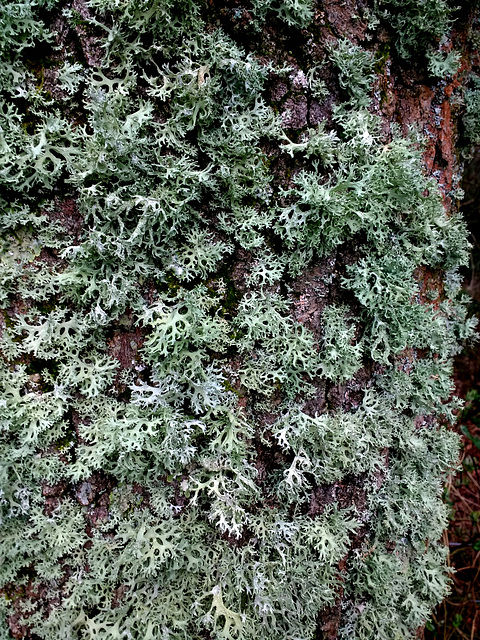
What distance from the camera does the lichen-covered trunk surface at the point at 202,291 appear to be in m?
1.16

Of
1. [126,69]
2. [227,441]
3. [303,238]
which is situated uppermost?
[126,69]

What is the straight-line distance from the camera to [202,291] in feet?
4.11

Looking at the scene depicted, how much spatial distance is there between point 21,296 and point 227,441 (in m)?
0.67

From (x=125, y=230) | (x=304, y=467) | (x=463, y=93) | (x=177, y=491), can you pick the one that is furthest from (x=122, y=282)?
(x=463, y=93)

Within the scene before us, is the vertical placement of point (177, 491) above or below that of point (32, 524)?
above

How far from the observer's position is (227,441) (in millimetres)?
1279

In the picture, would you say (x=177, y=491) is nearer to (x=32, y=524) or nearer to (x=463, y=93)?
(x=32, y=524)

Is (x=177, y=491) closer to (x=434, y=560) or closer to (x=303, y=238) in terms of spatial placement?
(x=303, y=238)

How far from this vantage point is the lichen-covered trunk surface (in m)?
1.16

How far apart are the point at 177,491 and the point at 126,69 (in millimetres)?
1102

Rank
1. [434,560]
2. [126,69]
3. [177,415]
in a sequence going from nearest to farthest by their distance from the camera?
[126,69] < [177,415] < [434,560]

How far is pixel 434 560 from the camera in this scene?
1.63 meters

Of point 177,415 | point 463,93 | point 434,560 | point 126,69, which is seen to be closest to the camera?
point 126,69

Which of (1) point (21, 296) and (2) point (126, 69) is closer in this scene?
(2) point (126, 69)
